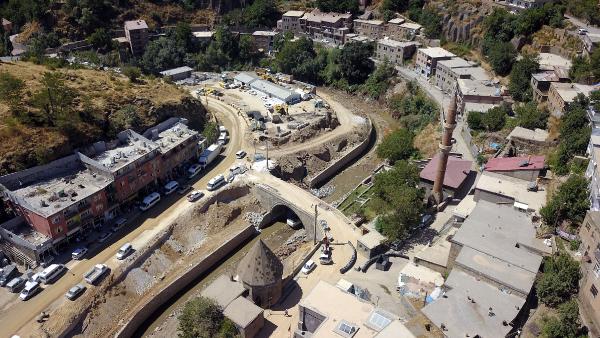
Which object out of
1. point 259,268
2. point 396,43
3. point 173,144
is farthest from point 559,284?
point 396,43

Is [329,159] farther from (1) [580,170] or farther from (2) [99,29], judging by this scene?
(2) [99,29]

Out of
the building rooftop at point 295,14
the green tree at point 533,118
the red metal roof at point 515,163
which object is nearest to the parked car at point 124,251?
the red metal roof at point 515,163

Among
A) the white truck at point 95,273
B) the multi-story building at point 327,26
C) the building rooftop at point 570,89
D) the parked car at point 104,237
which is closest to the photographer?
the white truck at point 95,273

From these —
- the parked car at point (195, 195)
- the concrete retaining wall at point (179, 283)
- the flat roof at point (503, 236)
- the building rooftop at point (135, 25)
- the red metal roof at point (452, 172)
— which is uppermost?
the building rooftop at point (135, 25)

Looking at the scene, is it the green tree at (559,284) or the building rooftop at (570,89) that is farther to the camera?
the building rooftop at (570,89)

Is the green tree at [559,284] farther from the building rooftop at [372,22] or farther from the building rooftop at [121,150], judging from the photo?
the building rooftop at [372,22]

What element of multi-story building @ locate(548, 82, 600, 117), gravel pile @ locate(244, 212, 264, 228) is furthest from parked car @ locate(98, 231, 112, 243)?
multi-story building @ locate(548, 82, 600, 117)
